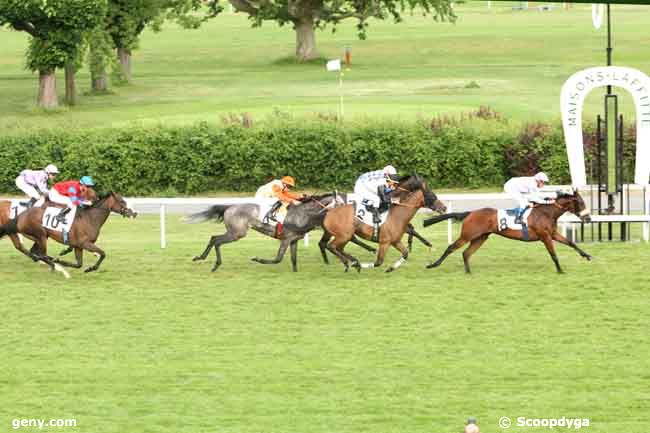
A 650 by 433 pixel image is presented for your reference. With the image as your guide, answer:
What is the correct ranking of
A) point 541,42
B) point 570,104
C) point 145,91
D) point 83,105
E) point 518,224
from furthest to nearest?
point 541,42, point 145,91, point 83,105, point 570,104, point 518,224

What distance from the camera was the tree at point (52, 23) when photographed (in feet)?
91.1

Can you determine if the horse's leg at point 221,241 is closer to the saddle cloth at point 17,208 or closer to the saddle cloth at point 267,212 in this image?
the saddle cloth at point 267,212

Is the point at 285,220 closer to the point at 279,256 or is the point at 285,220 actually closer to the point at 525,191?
the point at 279,256

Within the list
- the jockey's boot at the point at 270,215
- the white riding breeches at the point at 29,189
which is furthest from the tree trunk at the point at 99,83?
the jockey's boot at the point at 270,215

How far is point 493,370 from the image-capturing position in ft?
30.4

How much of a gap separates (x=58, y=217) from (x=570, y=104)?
5781 mm

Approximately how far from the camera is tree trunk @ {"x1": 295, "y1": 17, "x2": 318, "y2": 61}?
4156cm

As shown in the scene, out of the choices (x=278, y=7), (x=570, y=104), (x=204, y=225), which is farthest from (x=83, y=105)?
(x=570, y=104)

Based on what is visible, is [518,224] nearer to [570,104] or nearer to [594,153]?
[570,104]

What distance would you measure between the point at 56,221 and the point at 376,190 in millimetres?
3114

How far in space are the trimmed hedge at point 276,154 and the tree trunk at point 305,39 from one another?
21.1 m

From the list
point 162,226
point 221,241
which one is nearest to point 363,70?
point 162,226

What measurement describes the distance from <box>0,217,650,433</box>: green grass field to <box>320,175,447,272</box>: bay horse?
30 centimetres

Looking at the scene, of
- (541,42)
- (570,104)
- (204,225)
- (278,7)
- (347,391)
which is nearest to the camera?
(347,391)
